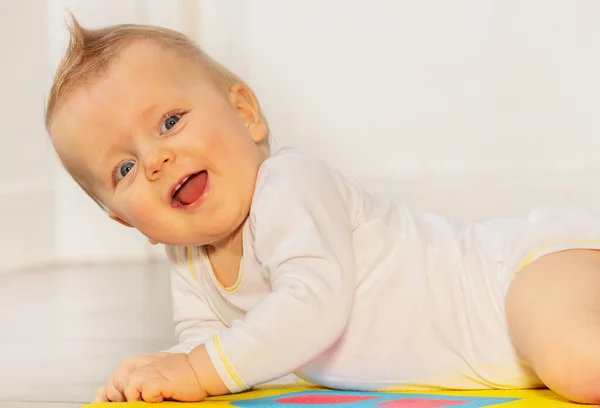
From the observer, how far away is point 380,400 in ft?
3.46

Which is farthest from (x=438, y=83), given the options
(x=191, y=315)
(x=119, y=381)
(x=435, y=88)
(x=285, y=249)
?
(x=119, y=381)

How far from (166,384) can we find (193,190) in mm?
264

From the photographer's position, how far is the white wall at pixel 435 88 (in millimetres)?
2180

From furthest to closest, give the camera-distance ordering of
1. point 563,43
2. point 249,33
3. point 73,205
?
point 73,205, point 249,33, point 563,43

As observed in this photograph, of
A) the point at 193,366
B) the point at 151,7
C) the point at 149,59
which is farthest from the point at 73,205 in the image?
the point at 193,366

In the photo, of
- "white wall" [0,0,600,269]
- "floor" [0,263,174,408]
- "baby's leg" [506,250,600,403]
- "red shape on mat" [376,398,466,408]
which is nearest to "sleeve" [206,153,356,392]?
"red shape on mat" [376,398,466,408]

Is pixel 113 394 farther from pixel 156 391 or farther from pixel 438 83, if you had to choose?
pixel 438 83

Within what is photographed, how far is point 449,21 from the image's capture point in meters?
2.25

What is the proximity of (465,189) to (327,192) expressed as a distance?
3.70ft

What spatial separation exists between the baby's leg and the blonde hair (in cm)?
49

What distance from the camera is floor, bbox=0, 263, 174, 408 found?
4.58ft

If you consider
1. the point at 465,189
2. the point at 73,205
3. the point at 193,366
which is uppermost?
the point at 193,366

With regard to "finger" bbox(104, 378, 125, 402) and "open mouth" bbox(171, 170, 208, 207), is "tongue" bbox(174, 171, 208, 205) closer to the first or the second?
"open mouth" bbox(171, 170, 208, 207)

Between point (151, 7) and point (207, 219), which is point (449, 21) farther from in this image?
point (207, 219)
